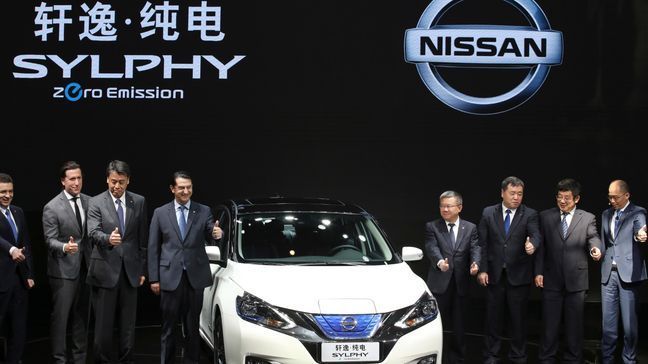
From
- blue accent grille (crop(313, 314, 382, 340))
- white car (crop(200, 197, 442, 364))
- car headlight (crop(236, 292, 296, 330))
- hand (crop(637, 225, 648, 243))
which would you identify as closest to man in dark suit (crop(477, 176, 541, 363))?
hand (crop(637, 225, 648, 243))

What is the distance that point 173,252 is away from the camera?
6086 mm

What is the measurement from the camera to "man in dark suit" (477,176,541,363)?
258 inches

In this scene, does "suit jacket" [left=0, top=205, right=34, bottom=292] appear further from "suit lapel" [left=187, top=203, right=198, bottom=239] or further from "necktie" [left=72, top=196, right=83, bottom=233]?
"suit lapel" [left=187, top=203, right=198, bottom=239]

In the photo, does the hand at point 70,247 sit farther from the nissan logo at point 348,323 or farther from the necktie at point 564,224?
the necktie at point 564,224

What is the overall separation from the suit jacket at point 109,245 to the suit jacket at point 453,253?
2.29 metres

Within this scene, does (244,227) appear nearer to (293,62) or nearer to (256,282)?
(256,282)

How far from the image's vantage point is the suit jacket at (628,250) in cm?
656

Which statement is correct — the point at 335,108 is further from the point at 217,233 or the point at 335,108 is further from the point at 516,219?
the point at 217,233

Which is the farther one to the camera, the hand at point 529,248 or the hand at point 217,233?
the hand at point 529,248

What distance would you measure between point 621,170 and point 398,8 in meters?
3.01

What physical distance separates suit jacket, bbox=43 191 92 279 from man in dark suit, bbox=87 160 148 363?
0.64 feet

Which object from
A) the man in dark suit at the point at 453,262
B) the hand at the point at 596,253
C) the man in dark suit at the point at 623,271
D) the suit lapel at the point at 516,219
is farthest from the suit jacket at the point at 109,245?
the man in dark suit at the point at 623,271

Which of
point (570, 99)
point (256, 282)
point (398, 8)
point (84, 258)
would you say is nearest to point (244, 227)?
point (256, 282)

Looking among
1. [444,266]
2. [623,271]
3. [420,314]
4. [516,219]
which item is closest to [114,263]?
[420,314]
